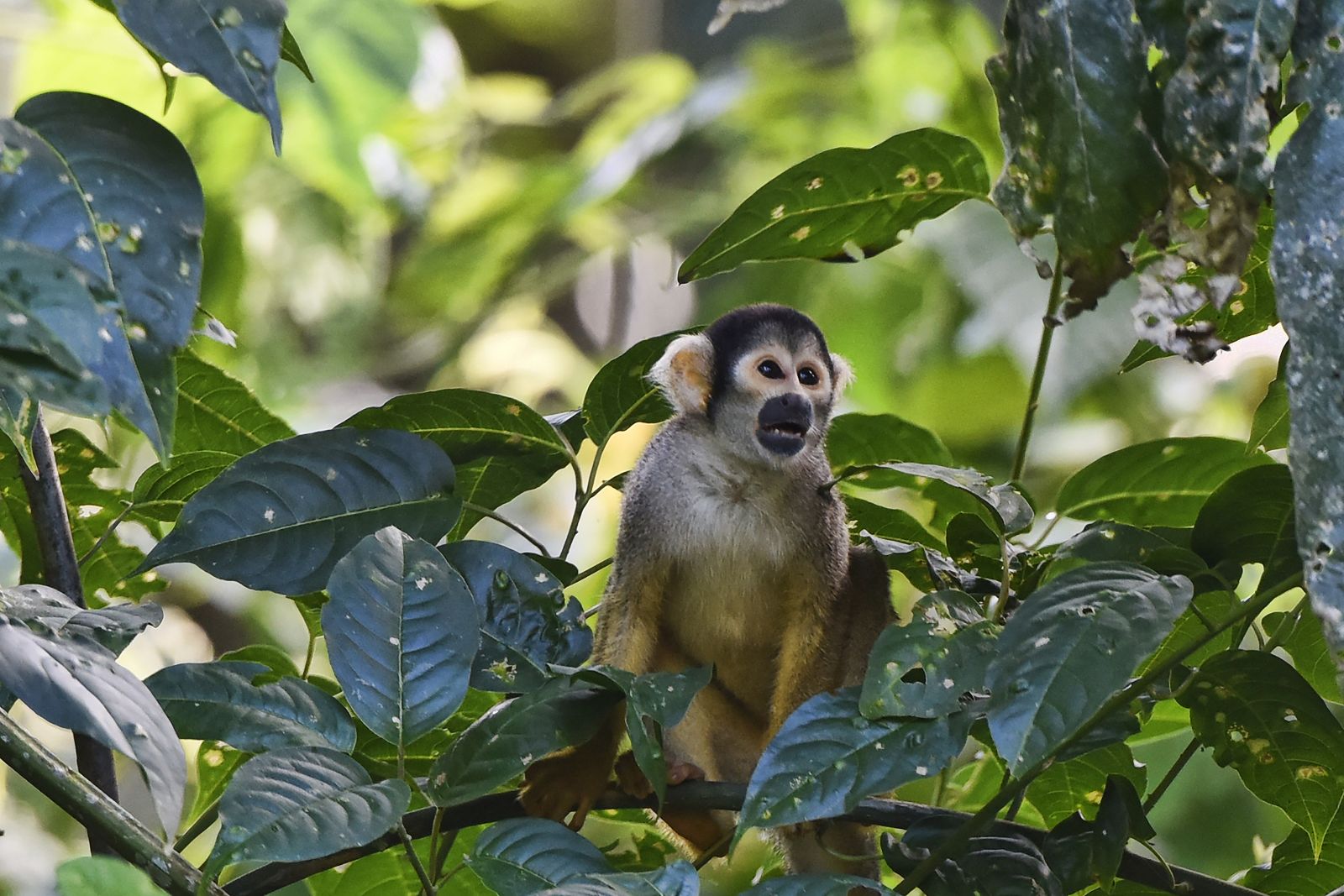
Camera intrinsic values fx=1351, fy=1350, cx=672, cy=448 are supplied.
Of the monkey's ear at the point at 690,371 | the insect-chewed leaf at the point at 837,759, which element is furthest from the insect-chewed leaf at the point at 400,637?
the monkey's ear at the point at 690,371

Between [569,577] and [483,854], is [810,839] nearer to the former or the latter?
[569,577]

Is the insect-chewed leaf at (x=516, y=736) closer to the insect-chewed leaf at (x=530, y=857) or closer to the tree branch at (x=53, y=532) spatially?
the insect-chewed leaf at (x=530, y=857)

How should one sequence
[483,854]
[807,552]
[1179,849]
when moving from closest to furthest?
[483,854] → [807,552] → [1179,849]

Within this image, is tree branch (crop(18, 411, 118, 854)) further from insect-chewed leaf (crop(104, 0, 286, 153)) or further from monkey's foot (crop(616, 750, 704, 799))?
monkey's foot (crop(616, 750, 704, 799))

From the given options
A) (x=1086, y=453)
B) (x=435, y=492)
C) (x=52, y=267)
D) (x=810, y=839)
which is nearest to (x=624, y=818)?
(x=810, y=839)

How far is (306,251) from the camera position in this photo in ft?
17.1

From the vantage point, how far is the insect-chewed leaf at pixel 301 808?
0.94 metres

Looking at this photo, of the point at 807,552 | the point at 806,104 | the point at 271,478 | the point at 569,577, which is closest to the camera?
the point at 271,478

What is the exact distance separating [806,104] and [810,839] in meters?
3.46

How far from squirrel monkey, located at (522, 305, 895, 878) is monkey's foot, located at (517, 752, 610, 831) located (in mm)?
228

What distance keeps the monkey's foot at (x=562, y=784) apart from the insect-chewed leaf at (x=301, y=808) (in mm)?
626

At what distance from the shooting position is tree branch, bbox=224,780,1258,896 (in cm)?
119

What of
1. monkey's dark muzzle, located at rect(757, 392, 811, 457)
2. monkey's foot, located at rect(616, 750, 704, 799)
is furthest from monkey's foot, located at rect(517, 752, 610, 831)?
monkey's dark muzzle, located at rect(757, 392, 811, 457)

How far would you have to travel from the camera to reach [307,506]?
57.0 inches
